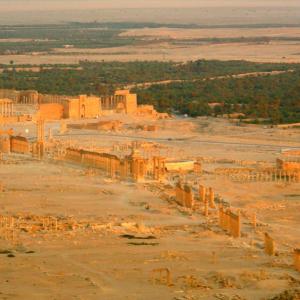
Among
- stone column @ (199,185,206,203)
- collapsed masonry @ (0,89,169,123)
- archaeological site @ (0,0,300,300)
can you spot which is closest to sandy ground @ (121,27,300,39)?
archaeological site @ (0,0,300,300)

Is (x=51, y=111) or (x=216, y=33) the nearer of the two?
(x=51, y=111)

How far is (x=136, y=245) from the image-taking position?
58.9ft

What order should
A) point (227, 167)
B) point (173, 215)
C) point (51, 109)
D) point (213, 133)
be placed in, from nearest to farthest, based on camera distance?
point (173, 215)
point (227, 167)
point (213, 133)
point (51, 109)

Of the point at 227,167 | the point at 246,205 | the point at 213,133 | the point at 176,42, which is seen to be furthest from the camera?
the point at 176,42

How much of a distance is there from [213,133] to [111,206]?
1476cm

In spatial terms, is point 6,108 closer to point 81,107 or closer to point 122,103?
point 81,107

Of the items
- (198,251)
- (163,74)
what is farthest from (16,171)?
(163,74)

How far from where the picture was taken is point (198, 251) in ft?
57.8

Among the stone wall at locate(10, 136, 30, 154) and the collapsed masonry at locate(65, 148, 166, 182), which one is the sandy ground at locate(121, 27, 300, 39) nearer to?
the stone wall at locate(10, 136, 30, 154)

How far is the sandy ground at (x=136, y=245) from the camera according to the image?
15.1 m

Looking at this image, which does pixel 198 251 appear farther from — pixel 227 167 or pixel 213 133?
pixel 213 133

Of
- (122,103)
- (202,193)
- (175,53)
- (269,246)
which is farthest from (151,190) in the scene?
(175,53)

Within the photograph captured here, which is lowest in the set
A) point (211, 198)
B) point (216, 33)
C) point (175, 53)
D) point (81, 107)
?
point (211, 198)

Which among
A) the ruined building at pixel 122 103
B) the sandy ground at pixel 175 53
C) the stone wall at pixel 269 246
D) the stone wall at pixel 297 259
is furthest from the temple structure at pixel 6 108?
the sandy ground at pixel 175 53
